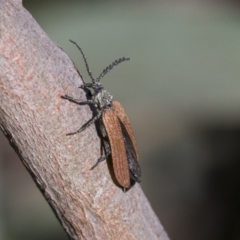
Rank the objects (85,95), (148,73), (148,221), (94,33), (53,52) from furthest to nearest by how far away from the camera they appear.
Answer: (94,33), (148,73), (148,221), (85,95), (53,52)

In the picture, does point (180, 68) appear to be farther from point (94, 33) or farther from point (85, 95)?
point (85, 95)

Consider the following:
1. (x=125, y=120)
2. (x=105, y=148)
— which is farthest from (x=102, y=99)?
(x=105, y=148)

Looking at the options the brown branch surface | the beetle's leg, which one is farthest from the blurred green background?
the brown branch surface

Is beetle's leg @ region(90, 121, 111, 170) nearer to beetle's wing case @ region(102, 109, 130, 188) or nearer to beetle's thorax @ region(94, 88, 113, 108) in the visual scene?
beetle's wing case @ region(102, 109, 130, 188)

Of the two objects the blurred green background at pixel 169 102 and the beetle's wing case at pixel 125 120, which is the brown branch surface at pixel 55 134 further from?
the blurred green background at pixel 169 102

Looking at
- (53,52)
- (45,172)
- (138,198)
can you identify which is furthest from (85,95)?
(138,198)

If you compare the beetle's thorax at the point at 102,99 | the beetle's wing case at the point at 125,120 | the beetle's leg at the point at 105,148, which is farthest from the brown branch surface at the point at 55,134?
the beetle's thorax at the point at 102,99
